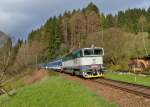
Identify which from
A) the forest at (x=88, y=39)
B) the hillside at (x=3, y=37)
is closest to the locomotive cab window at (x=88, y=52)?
the forest at (x=88, y=39)

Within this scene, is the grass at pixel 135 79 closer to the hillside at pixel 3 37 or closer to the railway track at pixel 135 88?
the railway track at pixel 135 88

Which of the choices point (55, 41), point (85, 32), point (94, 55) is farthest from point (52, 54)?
point (94, 55)

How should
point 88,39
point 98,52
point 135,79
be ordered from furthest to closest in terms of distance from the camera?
point 88,39 < point 98,52 < point 135,79

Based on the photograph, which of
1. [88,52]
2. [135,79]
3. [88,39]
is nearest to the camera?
[135,79]

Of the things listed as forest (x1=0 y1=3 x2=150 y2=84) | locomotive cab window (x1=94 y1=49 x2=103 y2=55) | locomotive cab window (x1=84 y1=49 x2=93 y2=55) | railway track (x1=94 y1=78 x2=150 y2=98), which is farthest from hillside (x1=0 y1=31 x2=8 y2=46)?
railway track (x1=94 y1=78 x2=150 y2=98)

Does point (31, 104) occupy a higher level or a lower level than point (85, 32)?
lower

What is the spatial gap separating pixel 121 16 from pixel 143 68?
272 feet

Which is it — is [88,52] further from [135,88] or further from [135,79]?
[135,88]

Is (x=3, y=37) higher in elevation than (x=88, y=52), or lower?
higher

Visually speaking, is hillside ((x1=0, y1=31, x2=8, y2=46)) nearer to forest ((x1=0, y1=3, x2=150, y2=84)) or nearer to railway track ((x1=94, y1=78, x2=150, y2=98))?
forest ((x1=0, y1=3, x2=150, y2=84))

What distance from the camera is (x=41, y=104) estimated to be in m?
20.4

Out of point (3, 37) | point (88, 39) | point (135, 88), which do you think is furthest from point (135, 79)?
point (88, 39)

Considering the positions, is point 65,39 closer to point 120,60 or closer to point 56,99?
point 120,60

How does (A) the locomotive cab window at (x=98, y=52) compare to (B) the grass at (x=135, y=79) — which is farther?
(A) the locomotive cab window at (x=98, y=52)
